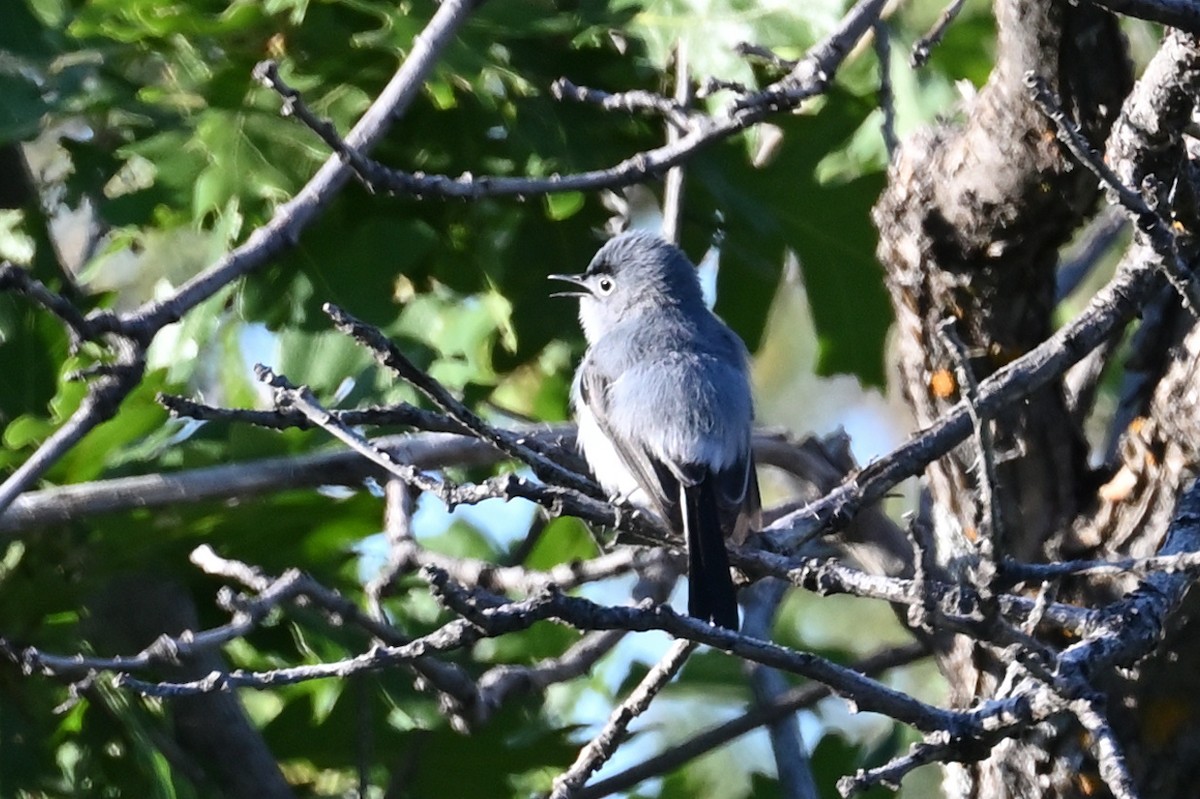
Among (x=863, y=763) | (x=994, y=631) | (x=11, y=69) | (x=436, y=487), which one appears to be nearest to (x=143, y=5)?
(x=11, y=69)

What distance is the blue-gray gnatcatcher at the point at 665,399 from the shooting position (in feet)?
11.7

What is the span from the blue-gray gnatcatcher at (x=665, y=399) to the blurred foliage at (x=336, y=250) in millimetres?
128

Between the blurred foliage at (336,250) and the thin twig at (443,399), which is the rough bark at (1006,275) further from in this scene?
the thin twig at (443,399)

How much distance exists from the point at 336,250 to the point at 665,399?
894mm

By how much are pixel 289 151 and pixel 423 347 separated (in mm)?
535

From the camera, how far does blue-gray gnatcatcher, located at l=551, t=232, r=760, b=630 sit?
11.7 ft

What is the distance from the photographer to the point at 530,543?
14.9 ft

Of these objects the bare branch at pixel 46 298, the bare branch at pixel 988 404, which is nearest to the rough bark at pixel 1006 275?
the bare branch at pixel 988 404

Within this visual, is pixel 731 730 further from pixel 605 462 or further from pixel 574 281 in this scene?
pixel 574 281

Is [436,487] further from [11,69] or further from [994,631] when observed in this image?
[11,69]

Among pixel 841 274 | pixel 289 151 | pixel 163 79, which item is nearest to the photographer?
A: pixel 289 151

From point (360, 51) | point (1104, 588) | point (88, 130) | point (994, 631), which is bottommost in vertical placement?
point (994, 631)

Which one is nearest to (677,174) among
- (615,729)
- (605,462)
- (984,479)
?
(605,462)

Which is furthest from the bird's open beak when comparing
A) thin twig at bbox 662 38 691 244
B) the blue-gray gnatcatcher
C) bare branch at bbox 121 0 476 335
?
bare branch at bbox 121 0 476 335
